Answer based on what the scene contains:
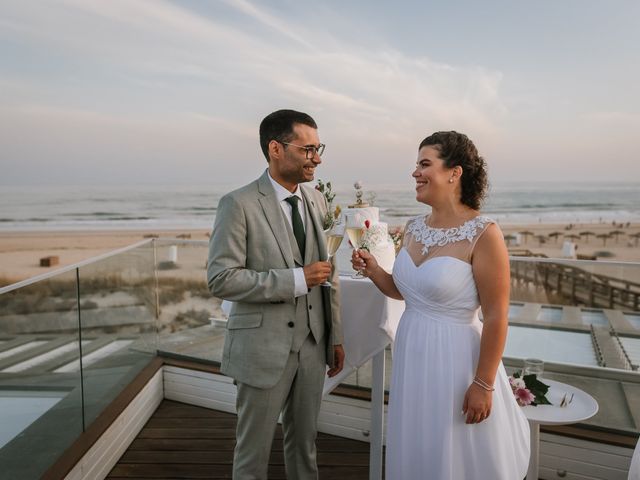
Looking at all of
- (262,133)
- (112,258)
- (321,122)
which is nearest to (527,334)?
(262,133)

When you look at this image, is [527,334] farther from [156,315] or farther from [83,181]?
[83,181]

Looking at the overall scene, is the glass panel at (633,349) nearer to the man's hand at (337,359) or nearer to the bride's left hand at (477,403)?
the bride's left hand at (477,403)

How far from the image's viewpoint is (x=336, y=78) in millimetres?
23422

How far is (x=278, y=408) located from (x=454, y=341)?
0.76 m

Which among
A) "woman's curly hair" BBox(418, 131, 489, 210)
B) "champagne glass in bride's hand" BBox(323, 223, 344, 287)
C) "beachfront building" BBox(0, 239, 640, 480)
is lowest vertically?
"beachfront building" BBox(0, 239, 640, 480)

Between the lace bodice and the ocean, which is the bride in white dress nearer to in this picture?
the lace bodice

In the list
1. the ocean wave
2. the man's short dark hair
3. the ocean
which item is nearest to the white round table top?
the man's short dark hair

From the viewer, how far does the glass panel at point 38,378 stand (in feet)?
7.40

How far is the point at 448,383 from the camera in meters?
1.81

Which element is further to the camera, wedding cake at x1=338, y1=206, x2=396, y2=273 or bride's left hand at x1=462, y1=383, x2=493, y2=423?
wedding cake at x1=338, y1=206, x2=396, y2=273

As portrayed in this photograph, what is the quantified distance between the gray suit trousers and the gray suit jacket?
0.10m

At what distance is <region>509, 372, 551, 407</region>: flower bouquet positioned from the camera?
2.12m

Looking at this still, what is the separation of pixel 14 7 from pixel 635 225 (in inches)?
1217

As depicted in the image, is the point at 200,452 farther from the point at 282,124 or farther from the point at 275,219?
the point at 282,124
